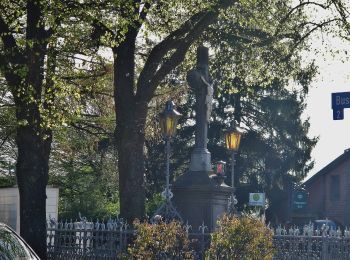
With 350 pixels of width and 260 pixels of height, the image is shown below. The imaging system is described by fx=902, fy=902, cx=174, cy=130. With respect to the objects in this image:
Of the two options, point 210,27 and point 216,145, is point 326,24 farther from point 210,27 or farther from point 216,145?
point 216,145

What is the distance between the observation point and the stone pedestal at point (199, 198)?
18.9 m

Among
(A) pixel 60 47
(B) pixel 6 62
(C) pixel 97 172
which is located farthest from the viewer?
(C) pixel 97 172

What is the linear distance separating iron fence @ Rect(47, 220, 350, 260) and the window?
43.6 metres

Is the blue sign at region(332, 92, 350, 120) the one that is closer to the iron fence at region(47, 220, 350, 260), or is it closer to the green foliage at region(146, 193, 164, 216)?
the iron fence at region(47, 220, 350, 260)

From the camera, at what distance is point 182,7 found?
2034 centimetres

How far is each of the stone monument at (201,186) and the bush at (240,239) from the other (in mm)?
3518

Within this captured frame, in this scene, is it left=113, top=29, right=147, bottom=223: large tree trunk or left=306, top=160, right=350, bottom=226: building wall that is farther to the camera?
left=306, top=160, right=350, bottom=226: building wall

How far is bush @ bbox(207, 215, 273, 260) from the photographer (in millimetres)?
14750

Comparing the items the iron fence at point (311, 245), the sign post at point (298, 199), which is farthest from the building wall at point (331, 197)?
the iron fence at point (311, 245)

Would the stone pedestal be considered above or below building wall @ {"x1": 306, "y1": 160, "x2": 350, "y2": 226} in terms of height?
below

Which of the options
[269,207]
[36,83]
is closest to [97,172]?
[269,207]

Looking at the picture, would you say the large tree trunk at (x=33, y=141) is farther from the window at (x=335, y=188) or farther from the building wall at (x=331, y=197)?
the window at (x=335, y=188)

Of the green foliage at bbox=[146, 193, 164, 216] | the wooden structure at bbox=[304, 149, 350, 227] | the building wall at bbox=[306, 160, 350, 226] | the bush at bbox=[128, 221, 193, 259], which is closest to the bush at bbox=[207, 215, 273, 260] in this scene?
the bush at bbox=[128, 221, 193, 259]

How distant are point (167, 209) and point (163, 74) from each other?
344cm
